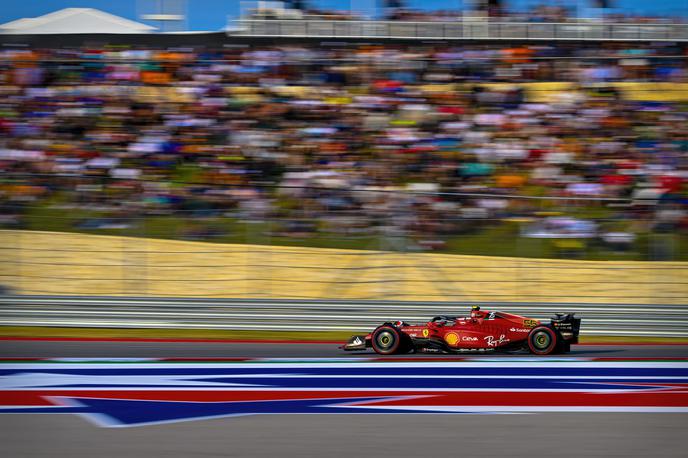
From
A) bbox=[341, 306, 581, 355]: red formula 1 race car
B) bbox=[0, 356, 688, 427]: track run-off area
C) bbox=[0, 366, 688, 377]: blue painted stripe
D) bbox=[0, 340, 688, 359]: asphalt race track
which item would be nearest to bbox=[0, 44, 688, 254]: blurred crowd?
bbox=[0, 340, 688, 359]: asphalt race track

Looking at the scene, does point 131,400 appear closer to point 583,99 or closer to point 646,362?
point 646,362

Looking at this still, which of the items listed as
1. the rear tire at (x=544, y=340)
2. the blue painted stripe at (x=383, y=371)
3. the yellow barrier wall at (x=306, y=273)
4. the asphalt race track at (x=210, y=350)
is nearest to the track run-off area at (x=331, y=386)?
the blue painted stripe at (x=383, y=371)

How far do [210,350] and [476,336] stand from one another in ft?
10.3

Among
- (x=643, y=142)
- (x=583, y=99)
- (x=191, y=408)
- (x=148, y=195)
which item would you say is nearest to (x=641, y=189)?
(x=643, y=142)

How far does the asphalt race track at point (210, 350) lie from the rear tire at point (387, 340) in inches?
11.3

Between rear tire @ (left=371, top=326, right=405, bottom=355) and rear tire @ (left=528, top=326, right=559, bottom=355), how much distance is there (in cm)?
146

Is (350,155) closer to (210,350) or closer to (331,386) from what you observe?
(210,350)

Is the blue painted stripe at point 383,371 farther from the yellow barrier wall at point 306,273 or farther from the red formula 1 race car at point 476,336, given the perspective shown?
the yellow barrier wall at point 306,273

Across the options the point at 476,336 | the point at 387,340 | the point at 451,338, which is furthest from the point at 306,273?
the point at 476,336

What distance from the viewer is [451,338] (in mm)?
9008

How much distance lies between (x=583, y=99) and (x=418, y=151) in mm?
3271

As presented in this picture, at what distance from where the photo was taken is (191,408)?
6.52 m

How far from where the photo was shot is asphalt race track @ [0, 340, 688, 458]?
5422mm

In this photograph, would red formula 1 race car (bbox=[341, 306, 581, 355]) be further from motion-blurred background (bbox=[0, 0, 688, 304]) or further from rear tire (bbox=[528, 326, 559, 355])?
motion-blurred background (bbox=[0, 0, 688, 304])
